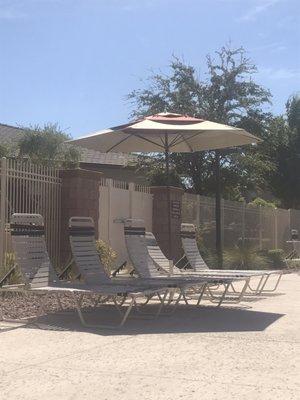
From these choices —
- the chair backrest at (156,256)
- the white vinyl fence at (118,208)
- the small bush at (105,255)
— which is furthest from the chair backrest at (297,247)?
the chair backrest at (156,256)

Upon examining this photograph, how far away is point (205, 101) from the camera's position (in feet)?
87.5

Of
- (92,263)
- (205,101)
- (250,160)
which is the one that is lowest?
(92,263)

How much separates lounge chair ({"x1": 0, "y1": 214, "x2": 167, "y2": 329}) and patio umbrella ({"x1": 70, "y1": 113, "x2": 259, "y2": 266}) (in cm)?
235

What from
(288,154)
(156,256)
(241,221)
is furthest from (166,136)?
(288,154)

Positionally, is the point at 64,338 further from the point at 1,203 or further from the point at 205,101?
the point at 205,101

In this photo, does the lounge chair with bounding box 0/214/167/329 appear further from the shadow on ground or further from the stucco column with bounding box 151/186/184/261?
the stucco column with bounding box 151/186/184/261

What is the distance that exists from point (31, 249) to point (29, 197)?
3.73 m

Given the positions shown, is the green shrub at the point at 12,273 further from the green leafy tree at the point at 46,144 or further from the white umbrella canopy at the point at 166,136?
the green leafy tree at the point at 46,144

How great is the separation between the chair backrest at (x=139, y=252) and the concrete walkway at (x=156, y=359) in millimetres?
1447

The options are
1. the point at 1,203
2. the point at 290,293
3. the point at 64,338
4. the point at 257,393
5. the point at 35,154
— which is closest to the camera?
the point at 257,393

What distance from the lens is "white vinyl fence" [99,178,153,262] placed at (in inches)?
609

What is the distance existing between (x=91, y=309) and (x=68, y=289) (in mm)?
2067

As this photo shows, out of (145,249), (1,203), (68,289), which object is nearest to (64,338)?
(68,289)

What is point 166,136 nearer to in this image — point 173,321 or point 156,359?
point 173,321
